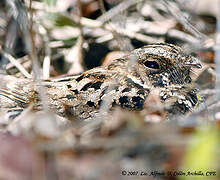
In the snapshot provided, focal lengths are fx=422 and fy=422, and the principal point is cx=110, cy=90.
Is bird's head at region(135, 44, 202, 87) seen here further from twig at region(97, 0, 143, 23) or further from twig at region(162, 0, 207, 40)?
twig at region(97, 0, 143, 23)

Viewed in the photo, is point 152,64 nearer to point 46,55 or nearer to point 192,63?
point 192,63

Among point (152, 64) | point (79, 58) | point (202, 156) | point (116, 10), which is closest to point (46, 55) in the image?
point (79, 58)

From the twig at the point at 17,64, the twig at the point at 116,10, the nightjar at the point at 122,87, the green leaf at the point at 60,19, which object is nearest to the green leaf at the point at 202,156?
the nightjar at the point at 122,87

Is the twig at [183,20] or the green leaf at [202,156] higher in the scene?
the green leaf at [202,156]

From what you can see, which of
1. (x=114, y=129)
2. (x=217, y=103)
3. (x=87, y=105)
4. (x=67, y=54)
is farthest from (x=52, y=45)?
(x=114, y=129)

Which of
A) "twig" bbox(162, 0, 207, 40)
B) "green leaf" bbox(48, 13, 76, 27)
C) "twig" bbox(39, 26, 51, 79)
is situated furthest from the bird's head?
"green leaf" bbox(48, 13, 76, 27)

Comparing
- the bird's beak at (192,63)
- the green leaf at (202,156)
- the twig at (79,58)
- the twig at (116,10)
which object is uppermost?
the green leaf at (202,156)

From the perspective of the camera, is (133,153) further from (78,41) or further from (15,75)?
(78,41)

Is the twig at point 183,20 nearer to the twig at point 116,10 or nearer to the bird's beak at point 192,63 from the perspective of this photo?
the twig at point 116,10

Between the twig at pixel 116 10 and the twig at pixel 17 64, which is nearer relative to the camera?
the twig at pixel 17 64
